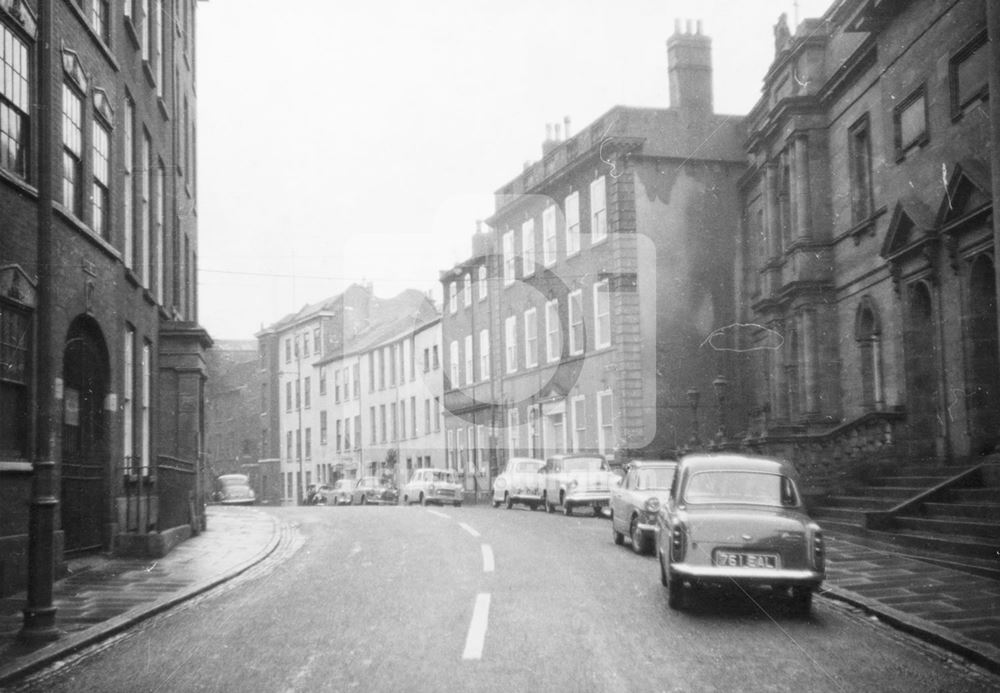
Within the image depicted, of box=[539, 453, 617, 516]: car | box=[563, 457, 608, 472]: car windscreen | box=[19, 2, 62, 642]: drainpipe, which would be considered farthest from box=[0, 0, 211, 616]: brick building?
box=[563, 457, 608, 472]: car windscreen

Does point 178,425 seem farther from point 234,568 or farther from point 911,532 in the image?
point 911,532

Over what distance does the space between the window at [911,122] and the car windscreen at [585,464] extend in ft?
38.4

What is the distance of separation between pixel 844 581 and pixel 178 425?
46.3 feet

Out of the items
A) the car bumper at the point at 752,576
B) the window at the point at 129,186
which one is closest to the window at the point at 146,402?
the window at the point at 129,186

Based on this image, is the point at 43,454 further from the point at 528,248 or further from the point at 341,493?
the point at 341,493

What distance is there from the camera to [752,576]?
36.0ft

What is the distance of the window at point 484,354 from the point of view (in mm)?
51438

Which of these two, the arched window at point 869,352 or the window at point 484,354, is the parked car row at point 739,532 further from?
the window at point 484,354

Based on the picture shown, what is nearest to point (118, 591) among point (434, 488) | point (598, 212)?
point (598, 212)

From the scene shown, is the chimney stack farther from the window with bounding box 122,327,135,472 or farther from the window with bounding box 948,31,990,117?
the window with bounding box 122,327,135,472

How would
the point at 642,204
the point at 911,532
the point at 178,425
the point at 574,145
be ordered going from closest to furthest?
the point at 911,532, the point at 178,425, the point at 642,204, the point at 574,145

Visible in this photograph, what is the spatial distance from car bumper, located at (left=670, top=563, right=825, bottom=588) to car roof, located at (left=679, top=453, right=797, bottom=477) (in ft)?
4.84

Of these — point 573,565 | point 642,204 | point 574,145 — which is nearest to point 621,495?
point 573,565

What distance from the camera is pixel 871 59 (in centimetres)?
2480
